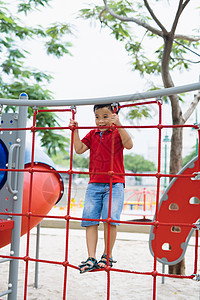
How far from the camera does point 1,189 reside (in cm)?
231

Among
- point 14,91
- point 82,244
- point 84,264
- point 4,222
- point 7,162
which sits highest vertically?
point 14,91

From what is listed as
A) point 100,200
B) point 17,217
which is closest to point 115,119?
point 100,200

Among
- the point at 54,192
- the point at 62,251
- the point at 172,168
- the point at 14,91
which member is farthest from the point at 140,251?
the point at 14,91

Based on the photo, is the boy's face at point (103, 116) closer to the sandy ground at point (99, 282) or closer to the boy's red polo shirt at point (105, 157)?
the boy's red polo shirt at point (105, 157)

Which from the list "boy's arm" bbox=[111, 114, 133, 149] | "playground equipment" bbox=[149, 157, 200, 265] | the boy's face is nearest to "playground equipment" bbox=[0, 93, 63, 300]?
the boy's face

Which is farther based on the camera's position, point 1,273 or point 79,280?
point 1,273

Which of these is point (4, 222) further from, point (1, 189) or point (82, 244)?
point (82, 244)

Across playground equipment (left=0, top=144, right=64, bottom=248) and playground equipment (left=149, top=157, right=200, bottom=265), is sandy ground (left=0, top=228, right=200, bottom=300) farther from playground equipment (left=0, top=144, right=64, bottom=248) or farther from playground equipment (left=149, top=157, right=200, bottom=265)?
playground equipment (left=0, top=144, right=64, bottom=248)

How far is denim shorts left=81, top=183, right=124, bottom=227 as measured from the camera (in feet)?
6.55

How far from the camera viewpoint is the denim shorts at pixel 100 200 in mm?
1996

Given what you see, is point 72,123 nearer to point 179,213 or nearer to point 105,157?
point 105,157

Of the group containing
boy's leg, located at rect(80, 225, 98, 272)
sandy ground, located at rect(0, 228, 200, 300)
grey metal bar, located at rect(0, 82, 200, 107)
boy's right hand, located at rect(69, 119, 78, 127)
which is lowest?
sandy ground, located at rect(0, 228, 200, 300)

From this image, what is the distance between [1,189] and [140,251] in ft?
9.92

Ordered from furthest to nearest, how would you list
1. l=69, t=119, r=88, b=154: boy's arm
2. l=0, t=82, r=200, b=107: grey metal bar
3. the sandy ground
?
the sandy ground < l=69, t=119, r=88, b=154: boy's arm < l=0, t=82, r=200, b=107: grey metal bar
